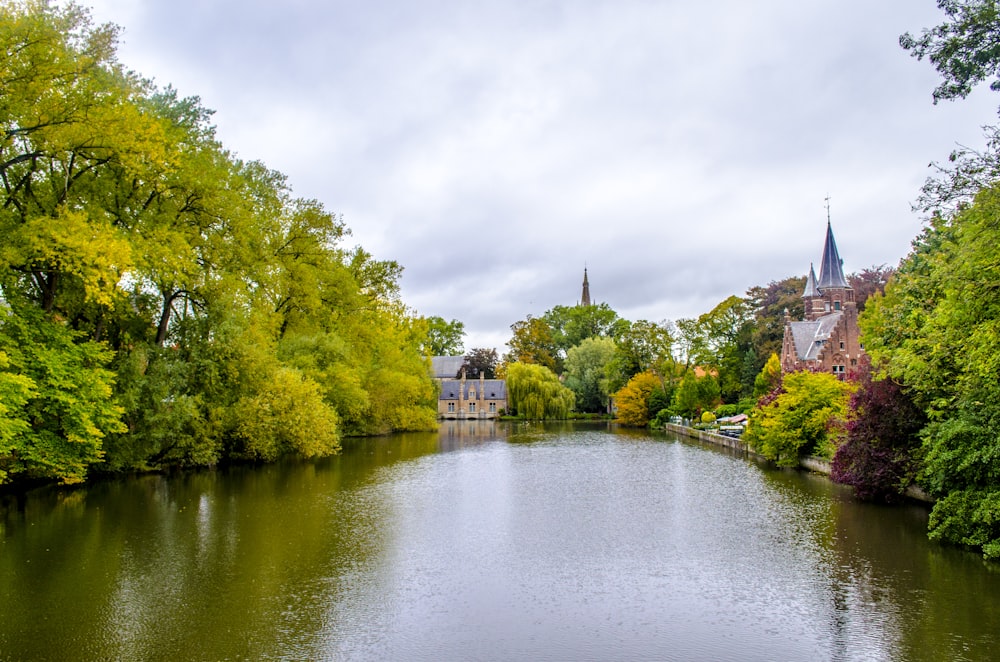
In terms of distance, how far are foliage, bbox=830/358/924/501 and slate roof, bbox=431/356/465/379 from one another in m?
61.8

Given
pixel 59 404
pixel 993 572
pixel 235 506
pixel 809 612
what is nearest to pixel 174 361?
pixel 59 404

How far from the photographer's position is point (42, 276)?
1798cm

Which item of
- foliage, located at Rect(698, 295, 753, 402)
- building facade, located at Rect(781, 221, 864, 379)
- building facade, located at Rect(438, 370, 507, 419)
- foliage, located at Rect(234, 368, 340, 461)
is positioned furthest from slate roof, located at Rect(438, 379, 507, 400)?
foliage, located at Rect(234, 368, 340, 461)

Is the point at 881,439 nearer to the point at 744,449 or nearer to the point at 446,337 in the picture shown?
the point at 744,449

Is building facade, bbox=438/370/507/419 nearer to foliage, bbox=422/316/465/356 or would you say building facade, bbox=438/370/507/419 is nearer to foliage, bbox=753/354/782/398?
foliage, bbox=422/316/465/356

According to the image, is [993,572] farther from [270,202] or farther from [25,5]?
[270,202]

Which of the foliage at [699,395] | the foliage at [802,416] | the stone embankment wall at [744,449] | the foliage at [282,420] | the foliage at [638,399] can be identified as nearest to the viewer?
the stone embankment wall at [744,449]

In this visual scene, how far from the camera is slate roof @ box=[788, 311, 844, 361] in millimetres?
42438

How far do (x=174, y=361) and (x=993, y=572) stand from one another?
21.4m

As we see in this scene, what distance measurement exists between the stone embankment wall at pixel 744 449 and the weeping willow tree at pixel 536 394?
1450 centimetres

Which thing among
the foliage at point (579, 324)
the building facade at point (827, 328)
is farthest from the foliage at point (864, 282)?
the foliage at point (579, 324)

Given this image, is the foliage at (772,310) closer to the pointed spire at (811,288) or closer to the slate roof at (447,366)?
the pointed spire at (811,288)

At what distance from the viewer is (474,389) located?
234ft

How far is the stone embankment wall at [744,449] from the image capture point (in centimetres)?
1673
